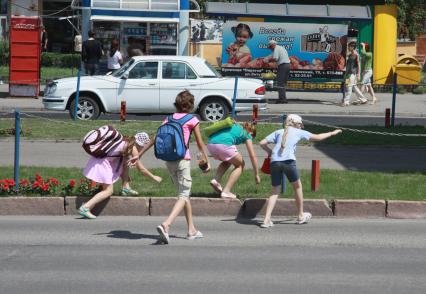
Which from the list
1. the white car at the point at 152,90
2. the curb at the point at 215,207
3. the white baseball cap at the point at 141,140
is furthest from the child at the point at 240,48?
the curb at the point at 215,207

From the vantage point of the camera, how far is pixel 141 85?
23.1 m

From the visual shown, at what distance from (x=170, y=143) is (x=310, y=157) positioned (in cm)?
730

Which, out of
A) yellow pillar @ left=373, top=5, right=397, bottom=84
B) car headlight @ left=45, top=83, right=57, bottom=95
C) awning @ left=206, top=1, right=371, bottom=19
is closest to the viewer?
car headlight @ left=45, top=83, right=57, bottom=95

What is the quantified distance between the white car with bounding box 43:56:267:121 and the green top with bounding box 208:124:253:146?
10.2 meters

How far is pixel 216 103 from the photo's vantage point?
23.3 m

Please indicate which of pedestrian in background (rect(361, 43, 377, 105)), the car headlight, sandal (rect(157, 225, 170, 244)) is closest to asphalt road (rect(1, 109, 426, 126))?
the car headlight

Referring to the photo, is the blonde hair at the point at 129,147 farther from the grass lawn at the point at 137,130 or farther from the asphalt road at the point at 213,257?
the grass lawn at the point at 137,130

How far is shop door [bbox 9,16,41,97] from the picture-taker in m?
28.3

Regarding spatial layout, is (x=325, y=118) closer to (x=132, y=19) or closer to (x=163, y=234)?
(x=132, y=19)

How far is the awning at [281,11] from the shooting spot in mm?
31031

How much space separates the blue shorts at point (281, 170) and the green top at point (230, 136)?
1085 millimetres

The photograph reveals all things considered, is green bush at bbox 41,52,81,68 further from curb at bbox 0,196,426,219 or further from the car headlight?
curb at bbox 0,196,426,219

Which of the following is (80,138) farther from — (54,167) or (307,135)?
(307,135)

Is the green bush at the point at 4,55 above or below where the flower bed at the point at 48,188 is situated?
above
